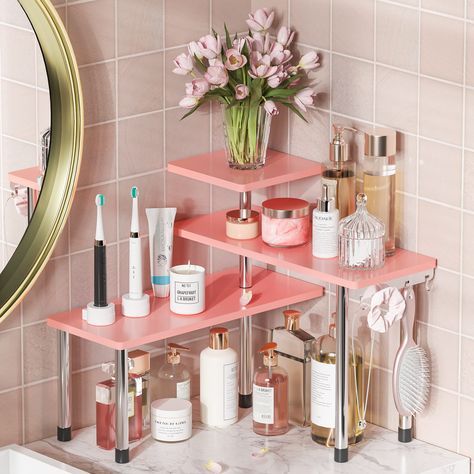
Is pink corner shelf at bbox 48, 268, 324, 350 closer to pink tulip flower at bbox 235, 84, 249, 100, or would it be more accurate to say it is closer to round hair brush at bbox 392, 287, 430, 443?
round hair brush at bbox 392, 287, 430, 443

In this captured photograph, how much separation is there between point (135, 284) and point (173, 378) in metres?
0.22

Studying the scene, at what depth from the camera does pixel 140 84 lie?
103 inches

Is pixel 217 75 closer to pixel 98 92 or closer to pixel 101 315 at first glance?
pixel 98 92

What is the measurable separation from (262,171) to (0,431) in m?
0.68

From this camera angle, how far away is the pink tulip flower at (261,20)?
264 centimetres

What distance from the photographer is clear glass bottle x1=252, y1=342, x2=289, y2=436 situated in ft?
8.67

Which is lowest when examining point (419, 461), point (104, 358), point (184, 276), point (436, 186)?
point (419, 461)

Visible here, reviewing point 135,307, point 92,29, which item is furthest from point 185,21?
point 135,307

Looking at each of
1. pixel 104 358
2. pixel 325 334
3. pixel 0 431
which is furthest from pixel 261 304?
pixel 0 431

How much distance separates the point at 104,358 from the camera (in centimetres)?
270

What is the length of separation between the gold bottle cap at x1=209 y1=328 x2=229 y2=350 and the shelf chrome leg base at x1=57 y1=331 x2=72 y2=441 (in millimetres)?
271

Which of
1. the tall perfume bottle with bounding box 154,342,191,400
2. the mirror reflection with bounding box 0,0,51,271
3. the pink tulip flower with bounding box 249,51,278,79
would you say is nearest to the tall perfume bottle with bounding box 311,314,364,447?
the tall perfume bottle with bounding box 154,342,191,400

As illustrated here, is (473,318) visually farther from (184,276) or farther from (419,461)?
(184,276)

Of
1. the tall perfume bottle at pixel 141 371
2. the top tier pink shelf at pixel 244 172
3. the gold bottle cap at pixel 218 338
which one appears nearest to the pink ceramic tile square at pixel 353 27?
the top tier pink shelf at pixel 244 172
